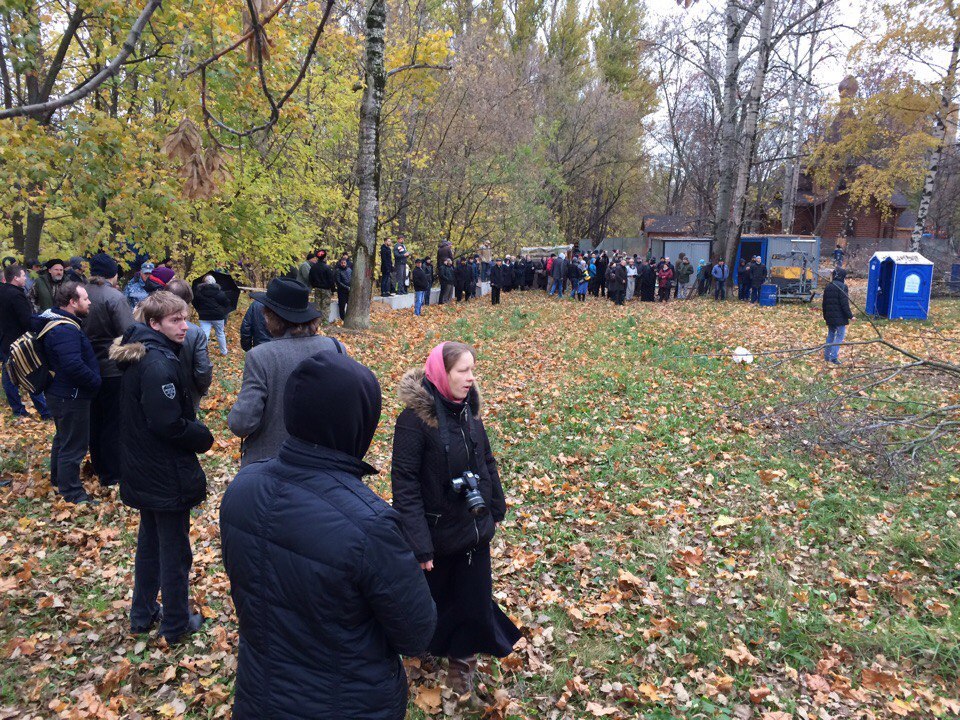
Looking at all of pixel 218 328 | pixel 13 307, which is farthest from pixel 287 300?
pixel 218 328

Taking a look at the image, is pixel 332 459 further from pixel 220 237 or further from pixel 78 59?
pixel 78 59

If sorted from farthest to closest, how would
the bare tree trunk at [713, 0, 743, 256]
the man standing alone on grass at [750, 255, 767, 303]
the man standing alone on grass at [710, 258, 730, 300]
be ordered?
1. the man standing alone on grass at [710, 258, 730, 300]
2. the man standing alone on grass at [750, 255, 767, 303]
3. the bare tree trunk at [713, 0, 743, 256]

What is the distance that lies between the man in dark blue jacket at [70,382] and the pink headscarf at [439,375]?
3.78 meters

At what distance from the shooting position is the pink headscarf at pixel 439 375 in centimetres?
349

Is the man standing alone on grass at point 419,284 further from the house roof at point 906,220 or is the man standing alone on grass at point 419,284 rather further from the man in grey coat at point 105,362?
the house roof at point 906,220

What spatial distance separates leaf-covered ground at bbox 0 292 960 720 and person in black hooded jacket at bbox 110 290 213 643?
686 millimetres

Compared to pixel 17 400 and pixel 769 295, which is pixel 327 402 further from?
pixel 769 295

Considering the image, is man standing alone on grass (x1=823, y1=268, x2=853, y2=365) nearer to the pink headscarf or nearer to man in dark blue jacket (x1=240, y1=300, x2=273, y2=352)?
man in dark blue jacket (x1=240, y1=300, x2=273, y2=352)

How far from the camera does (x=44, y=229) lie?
1241cm

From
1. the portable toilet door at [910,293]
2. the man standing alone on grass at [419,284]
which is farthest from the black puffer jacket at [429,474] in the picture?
the portable toilet door at [910,293]

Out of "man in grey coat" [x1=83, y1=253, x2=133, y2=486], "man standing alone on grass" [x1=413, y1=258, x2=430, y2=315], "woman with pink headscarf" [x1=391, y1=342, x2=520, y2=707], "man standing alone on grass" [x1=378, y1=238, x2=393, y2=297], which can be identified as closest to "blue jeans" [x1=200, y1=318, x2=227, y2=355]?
"man in grey coat" [x1=83, y1=253, x2=133, y2=486]

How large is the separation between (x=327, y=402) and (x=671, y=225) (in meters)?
45.7

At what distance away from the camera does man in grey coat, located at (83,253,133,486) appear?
20.3 feet

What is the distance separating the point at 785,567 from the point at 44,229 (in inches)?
536
